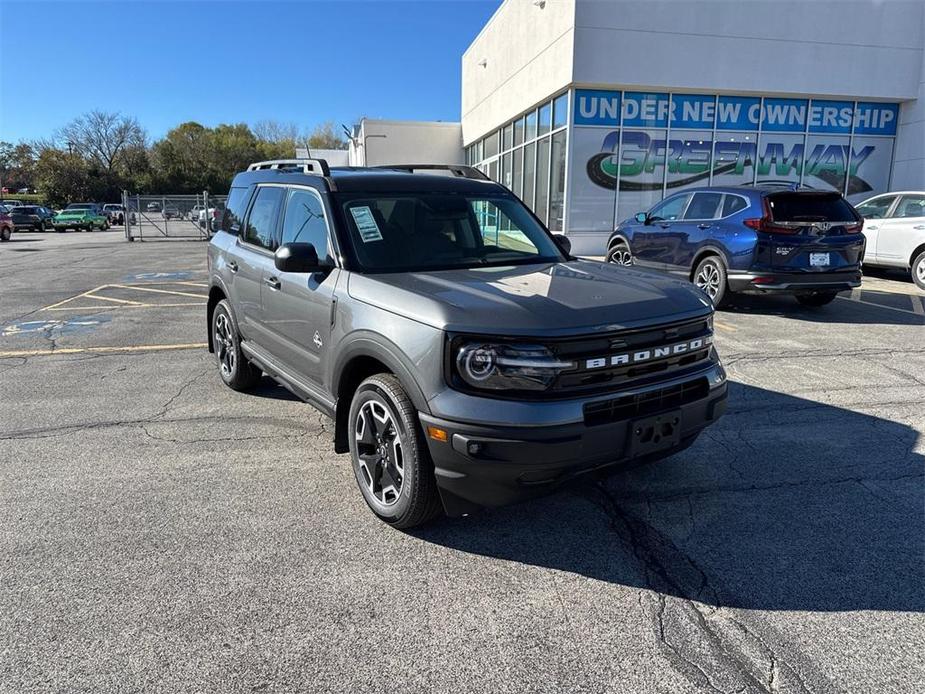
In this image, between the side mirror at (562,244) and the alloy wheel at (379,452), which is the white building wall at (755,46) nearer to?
the side mirror at (562,244)

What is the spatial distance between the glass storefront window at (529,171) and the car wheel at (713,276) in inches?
424

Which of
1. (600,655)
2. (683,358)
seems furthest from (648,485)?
(600,655)

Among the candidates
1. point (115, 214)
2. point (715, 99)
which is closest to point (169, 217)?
point (115, 214)

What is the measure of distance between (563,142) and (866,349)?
1163cm

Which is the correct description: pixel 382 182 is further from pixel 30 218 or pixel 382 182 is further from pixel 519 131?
pixel 30 218

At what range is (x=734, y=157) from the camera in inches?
695

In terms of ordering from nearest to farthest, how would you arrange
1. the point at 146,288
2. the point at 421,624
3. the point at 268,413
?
the point at 421,624 → the point at 268,413 → the point at 146,288

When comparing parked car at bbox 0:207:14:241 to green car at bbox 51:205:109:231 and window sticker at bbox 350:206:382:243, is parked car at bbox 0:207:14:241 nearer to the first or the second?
green car at bbox 51:205:109:231

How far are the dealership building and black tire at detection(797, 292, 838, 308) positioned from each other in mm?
7972

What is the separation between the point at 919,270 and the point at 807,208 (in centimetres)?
469

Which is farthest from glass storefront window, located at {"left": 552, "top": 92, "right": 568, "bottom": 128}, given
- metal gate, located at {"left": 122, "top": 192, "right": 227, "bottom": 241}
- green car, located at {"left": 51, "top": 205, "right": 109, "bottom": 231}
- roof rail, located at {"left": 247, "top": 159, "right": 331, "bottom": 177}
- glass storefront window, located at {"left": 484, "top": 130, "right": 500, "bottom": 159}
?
green car, located at {"left": 51, "top": 205, "right": 109, "bottom": 231}

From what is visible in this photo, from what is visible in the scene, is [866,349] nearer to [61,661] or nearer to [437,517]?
[437,517]

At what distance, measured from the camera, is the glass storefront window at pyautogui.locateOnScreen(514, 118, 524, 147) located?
2106cm

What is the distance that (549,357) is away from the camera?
284cm
